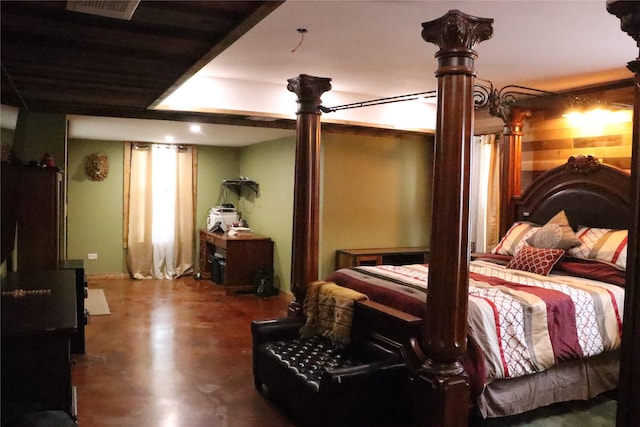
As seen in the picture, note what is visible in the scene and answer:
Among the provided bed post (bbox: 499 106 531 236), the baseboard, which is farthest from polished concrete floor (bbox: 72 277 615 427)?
bed post (bbox: 499 106 531 236)

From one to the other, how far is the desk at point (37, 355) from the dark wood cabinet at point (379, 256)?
4.15 metres

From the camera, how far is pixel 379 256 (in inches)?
245

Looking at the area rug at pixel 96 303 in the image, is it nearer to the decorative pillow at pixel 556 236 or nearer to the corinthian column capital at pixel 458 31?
the decorative pillow at pixel 556 236

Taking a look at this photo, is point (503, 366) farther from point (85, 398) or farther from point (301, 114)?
point (85, 398)

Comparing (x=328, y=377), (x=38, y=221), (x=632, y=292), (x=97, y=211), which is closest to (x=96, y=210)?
(x=97, y=211)

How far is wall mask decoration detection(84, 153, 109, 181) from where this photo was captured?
25.3 ft

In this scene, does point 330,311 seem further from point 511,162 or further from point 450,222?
point 511,162

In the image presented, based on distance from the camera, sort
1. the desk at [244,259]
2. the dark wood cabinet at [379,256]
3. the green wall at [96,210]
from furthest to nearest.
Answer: the green wall at [96,210]
the desk at [244,259]
the dark wood cabinet at [379,256]

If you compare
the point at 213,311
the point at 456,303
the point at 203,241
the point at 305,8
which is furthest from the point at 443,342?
the point at 203,241

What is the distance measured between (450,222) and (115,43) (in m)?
1.79

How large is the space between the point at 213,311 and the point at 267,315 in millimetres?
656

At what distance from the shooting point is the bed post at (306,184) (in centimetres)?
409

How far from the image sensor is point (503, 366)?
10.3 feet

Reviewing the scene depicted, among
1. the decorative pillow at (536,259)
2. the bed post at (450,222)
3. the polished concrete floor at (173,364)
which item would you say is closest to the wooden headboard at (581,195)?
the decorative pillow at (536,259)
